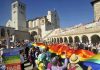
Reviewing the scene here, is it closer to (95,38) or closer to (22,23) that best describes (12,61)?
(95,38)

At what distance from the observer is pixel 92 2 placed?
53.2m

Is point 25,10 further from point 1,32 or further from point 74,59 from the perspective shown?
point 74,59

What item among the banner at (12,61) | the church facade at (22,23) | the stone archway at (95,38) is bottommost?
the banner at (12,61)

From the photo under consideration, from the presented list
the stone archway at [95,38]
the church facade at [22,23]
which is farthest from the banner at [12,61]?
the church facade at [22,23]

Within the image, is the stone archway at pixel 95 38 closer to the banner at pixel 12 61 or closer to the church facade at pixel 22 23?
the banner at pixel 12 61

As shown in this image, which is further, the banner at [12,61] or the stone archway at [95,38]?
the stone archway at [95,38]

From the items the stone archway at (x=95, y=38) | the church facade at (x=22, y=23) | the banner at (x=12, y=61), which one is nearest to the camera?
the banner at (x=12, y=61)

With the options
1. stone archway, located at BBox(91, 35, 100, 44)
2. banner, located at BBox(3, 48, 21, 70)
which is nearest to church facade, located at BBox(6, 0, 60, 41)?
stone archway, located at BBox(91, 35, 100, 44)

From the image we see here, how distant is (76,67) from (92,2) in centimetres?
4894

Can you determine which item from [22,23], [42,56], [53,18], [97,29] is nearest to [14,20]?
[22,23]

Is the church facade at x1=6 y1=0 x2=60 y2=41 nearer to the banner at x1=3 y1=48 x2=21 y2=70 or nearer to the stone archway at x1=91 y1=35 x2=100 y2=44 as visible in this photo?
the stone archway at x1=91 y1=35 x2=100 y2=44

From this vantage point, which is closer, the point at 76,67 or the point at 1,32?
the point at 76,67

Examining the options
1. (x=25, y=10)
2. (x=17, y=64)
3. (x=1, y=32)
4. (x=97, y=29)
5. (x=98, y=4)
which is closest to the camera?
(x=17, y=64)

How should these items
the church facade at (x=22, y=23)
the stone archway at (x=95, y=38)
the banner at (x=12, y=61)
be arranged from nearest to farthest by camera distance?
the banner at (x=12, y=61)
the stone archway at (x=95, y=38)
the church facade at (x=22, y=23)
